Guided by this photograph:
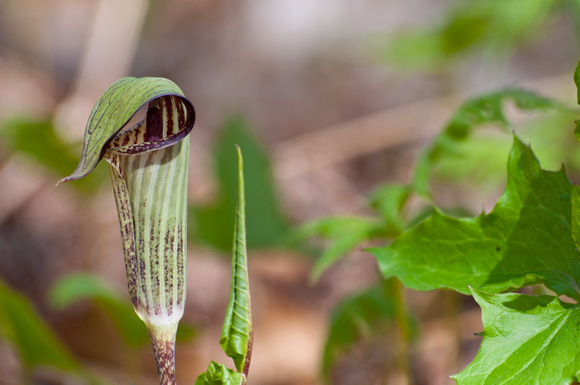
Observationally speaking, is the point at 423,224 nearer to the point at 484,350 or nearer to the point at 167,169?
the point at 484,350

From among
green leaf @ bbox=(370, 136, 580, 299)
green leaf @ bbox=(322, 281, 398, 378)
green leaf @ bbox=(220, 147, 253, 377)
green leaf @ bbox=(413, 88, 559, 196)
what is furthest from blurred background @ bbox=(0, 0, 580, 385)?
green leaf @ bbox=(220, 147, 253, 377)

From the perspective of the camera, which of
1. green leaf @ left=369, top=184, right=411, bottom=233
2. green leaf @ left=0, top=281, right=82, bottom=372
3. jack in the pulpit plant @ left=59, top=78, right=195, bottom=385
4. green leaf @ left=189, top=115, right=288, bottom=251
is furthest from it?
green leaf @ left=189, top=115, right=288, bottom=251

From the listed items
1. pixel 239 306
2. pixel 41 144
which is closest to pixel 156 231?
pixel 239 306

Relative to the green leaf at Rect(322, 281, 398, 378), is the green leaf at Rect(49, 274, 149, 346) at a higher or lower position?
higher

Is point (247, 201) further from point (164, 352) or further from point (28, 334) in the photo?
point (164, 352)

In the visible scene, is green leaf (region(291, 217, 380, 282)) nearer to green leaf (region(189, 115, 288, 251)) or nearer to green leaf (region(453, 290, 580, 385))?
green leaf (region(453, 290, 580, 385))

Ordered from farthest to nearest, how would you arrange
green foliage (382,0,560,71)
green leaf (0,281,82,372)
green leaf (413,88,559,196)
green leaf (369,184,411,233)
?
green foliage (382,0,560,71) → green leaf (0,281,82,372) → green leaf (369,184,411,233) → green leaf (413,88,559,196)

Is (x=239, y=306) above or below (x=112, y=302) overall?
above

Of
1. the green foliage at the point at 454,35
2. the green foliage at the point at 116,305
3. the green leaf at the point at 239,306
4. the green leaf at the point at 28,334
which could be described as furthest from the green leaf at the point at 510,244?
the green foliage at the point at 454,35
